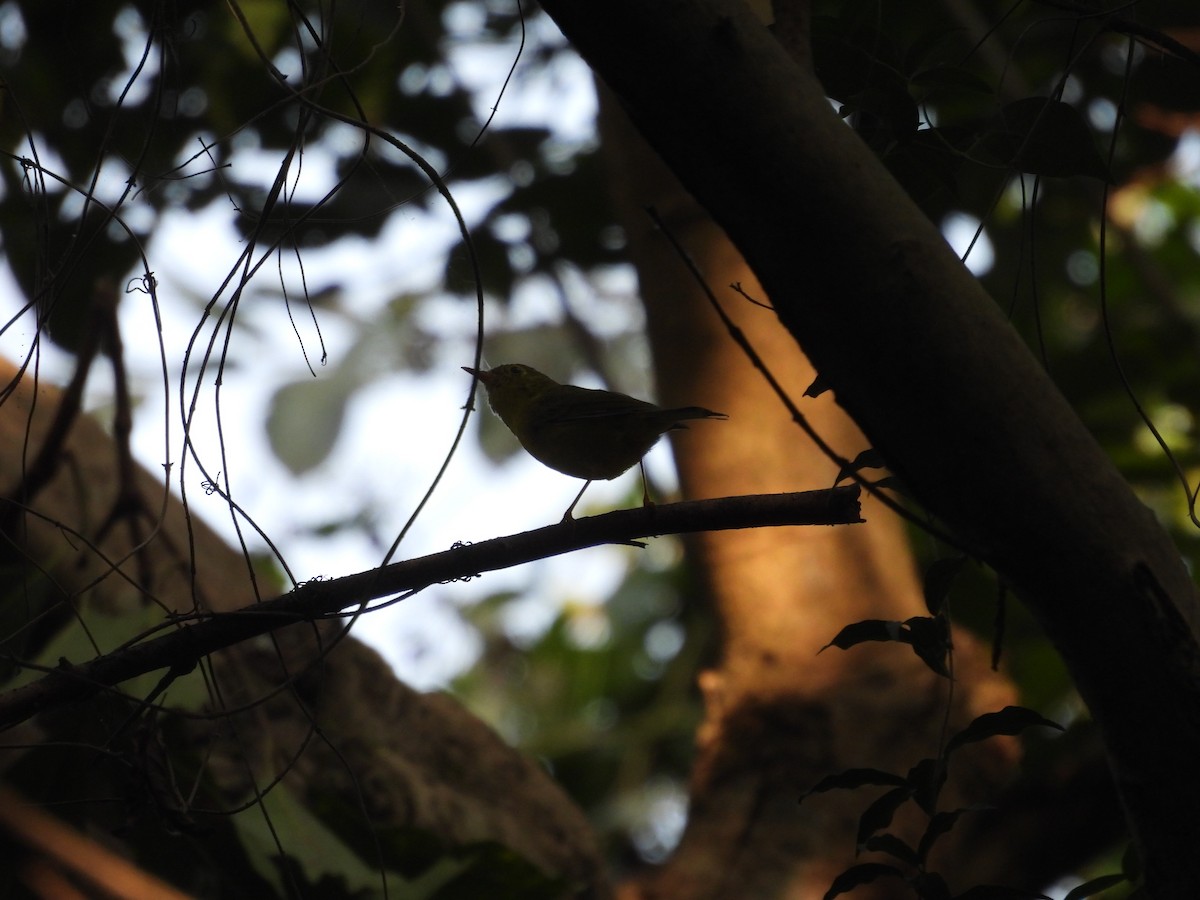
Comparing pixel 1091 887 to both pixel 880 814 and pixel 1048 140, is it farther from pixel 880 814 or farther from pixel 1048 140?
pixel 1048 140

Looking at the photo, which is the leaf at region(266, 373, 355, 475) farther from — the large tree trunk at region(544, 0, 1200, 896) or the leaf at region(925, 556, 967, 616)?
the large tree trunk at region(544, 0, 1200, 896)

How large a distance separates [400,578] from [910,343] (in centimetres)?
70

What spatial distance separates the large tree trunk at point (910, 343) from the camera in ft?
3.92

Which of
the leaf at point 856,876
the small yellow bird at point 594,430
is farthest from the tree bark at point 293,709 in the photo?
the leaf at point 856,876

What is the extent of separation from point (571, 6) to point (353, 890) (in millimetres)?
2054

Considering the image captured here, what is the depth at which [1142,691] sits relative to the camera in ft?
4.11

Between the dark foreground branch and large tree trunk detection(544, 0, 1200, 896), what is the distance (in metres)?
0.15

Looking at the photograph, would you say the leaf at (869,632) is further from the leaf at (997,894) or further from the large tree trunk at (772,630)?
the large tree trunk at (772,630)

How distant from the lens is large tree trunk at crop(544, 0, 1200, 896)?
1.20 metres

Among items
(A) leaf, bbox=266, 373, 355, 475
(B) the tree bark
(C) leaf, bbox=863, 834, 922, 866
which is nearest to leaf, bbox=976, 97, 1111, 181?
(C) leaf, bbox=863, 834, 922, 866

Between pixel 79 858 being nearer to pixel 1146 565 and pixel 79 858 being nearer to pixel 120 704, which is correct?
pixel 120 704

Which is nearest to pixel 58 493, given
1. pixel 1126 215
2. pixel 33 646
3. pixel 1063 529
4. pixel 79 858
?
pixel 33 646

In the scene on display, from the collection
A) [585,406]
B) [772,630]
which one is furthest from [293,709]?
[772,630]

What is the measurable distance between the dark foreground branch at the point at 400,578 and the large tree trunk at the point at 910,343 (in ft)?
0.50
